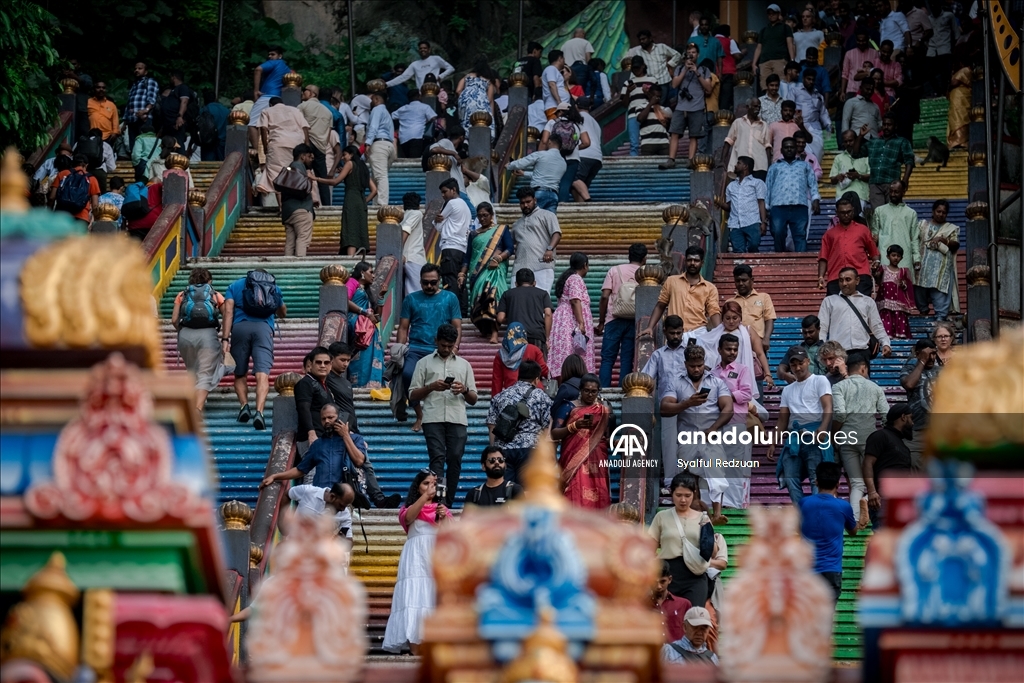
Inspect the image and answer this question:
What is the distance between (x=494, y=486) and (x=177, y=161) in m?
10.9

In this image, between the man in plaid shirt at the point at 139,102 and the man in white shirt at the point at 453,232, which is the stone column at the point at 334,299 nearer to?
the man in white shirt at the point at 453,232

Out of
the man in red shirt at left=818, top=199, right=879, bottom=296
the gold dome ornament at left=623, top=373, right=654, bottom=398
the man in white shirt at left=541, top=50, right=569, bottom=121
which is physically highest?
the man in white shirt at left=541, top=50, right=569, bottom=121

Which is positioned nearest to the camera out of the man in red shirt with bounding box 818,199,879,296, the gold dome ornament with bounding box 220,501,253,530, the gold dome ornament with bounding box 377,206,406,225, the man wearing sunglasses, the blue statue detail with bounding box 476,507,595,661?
the blue statue detail with bounding box 476,507,595,661

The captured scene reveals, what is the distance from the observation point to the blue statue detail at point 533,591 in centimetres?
661

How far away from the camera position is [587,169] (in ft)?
91.9

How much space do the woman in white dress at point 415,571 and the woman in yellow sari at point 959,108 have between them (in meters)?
14.3

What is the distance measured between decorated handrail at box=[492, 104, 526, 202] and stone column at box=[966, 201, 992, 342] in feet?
23.1

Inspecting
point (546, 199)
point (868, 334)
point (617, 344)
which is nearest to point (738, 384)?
Result: point (868, 334)

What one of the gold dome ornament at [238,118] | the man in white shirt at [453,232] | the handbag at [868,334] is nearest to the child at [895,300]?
the handbag at [868,334]

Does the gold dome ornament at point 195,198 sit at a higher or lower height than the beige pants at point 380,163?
lower

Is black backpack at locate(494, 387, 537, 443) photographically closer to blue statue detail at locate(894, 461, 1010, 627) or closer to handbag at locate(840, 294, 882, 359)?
handbag at locate(840, 294, 882, 359)

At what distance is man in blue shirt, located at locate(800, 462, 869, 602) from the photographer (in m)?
14.8

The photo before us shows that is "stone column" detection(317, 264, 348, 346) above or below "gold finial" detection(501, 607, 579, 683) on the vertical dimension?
above

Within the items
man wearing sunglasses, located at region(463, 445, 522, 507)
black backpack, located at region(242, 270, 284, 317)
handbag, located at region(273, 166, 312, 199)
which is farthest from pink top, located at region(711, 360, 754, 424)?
handbag, located at region(273, 166, 312, 199)
